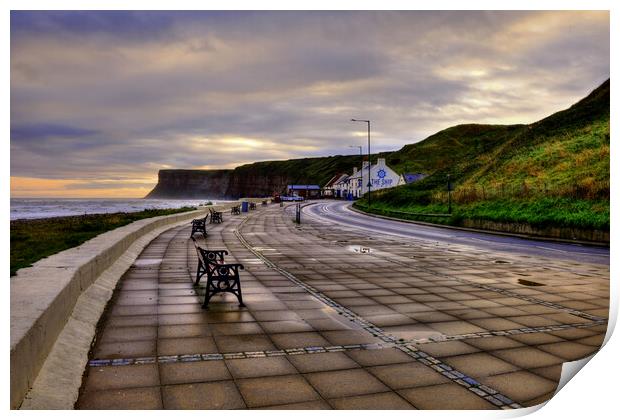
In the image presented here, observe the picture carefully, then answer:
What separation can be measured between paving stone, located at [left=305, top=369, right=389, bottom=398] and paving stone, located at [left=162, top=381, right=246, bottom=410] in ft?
2.79

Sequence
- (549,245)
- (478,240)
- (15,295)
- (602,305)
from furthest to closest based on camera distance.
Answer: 1. (478,240)
2. (549,245)
3. (602,305)
4. (15,295)

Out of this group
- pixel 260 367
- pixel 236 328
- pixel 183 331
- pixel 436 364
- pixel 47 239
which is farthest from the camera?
pixel 47 239

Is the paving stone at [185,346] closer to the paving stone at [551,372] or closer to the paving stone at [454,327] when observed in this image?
the paving stone at [454,327]

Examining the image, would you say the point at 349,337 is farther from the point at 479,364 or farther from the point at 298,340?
the point at 479,364

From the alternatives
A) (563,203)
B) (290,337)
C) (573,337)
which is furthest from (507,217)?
(290,337)

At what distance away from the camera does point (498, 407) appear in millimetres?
4699

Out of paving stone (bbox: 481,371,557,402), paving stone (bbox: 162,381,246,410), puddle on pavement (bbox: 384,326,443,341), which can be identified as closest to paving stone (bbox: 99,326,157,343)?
paving stone (bbox: 162,381,246,410)

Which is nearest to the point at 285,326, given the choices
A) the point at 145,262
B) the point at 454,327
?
the point at 454,327

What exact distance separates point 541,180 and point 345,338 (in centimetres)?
3392

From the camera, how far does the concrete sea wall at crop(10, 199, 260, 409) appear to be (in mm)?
4473

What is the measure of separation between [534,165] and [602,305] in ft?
120

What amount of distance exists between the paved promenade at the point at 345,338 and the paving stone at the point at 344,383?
23mm

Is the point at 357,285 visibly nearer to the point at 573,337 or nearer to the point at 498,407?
the point at 573,337

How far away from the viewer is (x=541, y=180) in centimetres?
3603
